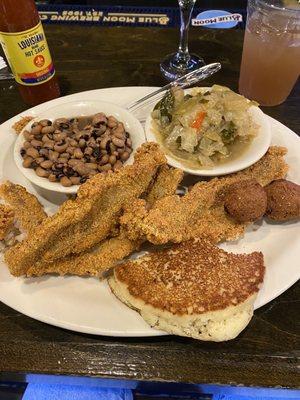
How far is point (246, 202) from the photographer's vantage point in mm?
1740

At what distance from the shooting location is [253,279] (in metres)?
1.58

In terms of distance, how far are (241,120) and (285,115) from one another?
0.67 m

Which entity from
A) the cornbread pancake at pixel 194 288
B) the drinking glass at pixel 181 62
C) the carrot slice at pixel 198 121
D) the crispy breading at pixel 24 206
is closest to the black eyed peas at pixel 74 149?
the crispy breading at pixel 24 206

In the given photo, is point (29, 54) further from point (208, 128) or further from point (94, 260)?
point (94, 260)

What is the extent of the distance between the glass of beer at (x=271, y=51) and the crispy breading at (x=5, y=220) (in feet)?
5.65

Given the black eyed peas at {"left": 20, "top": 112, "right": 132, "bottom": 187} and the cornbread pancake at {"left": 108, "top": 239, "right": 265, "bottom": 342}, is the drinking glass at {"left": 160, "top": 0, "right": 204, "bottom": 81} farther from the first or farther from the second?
the cornbread pancake at {"left": 108, "top": 239, "right": 265, "bottom": 342}

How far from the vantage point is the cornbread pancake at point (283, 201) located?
1786mm

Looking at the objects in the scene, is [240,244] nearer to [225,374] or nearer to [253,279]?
[253,279]

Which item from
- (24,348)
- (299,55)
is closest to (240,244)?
(24,348)

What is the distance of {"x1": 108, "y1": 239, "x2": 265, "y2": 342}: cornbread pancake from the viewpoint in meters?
1.47

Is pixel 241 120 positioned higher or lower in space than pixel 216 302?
higher

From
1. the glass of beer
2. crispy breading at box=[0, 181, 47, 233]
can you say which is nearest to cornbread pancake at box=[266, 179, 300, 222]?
the glass of beer

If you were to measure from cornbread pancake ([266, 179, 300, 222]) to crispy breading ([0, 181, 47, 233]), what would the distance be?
1.10 meters

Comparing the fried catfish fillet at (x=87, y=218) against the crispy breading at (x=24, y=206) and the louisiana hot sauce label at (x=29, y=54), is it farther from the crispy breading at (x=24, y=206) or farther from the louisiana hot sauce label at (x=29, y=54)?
the louisiana hot sauce label at (x=29, y=54)
